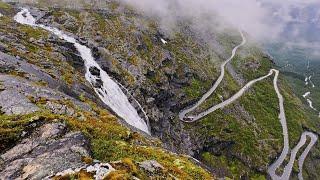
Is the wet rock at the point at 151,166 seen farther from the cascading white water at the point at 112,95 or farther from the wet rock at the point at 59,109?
the cascading white water at the point at 112,95

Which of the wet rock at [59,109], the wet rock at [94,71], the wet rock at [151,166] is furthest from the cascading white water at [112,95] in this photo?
the wet rock at [151,166]

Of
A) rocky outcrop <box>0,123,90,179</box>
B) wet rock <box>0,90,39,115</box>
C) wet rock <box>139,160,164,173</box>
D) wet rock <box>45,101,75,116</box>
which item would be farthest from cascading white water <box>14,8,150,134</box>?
wet rock <box>139,160,164,173</box>

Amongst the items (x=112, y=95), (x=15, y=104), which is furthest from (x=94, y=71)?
(x=15, y=104)

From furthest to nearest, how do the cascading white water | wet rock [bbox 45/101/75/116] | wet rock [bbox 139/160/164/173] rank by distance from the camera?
the cascading white water
wet rock [bbox 45/101/75/116]
wet rock [bbox 139/160/164/173]

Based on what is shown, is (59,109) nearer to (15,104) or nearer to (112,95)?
(15,104)

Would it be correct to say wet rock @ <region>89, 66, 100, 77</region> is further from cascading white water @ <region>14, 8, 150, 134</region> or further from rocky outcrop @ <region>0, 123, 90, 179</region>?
rocky outcrop @ <region>0, 123, 90, 179</region>
